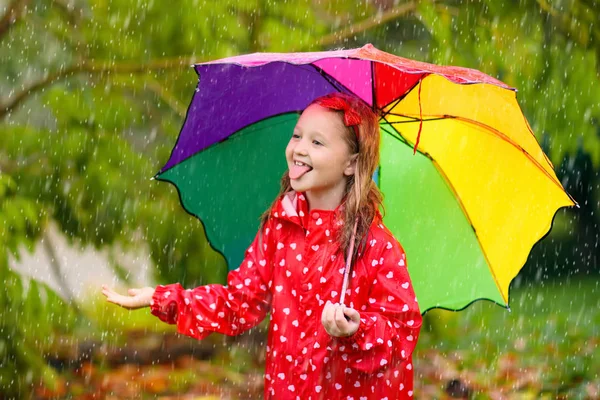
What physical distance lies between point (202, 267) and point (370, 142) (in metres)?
2.61

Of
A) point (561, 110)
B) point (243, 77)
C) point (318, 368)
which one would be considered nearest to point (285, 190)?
point (243, 77)

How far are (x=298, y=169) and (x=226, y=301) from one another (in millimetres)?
513

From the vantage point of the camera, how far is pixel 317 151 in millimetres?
3025

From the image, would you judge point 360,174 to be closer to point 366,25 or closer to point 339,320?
point 339,320

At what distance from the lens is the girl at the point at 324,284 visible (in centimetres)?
300

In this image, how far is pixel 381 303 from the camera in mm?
2990

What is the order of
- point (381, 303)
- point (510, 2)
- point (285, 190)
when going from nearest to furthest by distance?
point (381, 303)
point (285, 190)
point (510, 2)

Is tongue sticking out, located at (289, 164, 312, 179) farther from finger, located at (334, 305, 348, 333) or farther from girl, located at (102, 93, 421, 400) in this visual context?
finger, located at (334, 305, 348, 333)

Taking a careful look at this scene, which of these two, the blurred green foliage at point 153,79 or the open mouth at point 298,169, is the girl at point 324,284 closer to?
the open mouth at point 298,169

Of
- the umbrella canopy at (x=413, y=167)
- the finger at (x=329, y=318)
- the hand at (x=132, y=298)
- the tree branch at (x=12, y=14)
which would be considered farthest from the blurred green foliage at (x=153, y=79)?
the finger at (x=329, y=318)

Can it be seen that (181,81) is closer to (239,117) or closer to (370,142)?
(239,117)

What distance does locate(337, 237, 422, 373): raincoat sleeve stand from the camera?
9.34ft

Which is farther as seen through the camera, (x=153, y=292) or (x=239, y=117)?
(x=239, y=117)

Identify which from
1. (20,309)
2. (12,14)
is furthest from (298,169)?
(12,14)
